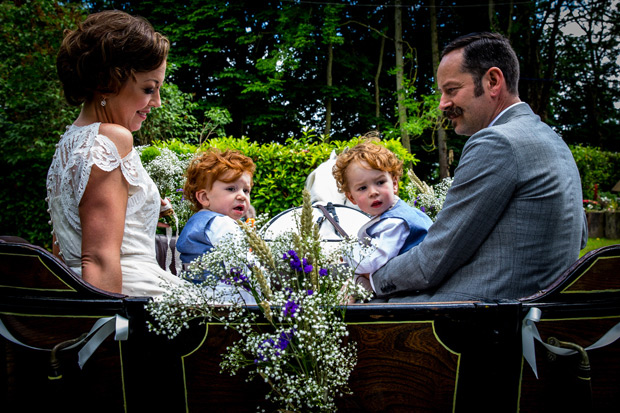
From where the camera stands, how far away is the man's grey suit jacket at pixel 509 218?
171 cm

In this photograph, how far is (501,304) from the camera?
1.44m

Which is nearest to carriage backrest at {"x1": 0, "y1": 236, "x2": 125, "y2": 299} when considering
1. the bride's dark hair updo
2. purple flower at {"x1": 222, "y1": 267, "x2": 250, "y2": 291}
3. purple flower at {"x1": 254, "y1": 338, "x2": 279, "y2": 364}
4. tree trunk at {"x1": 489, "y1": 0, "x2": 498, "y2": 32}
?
purple flower at {"x1": 222, "y1": 267, "x2": 250, "y2": 291}

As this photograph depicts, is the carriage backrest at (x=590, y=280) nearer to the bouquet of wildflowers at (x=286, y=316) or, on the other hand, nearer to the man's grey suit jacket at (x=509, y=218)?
the man's grey suit jacket at (x=509, y=218)

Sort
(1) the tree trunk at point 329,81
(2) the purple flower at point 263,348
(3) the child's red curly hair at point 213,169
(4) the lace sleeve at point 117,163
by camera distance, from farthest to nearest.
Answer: (1) the tree trunk at point 329,81 → (3) the child's red curly hair at point 213,169 → (4) the lace sleeve at point 117,163 → (2) the purple flower at point 263,348

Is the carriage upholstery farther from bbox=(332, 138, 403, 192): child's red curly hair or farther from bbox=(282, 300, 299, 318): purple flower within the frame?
bbox=(332, 138, 403, 192): child's red curly hair

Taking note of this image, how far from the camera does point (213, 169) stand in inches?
118

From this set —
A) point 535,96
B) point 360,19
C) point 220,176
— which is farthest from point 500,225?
point 360,19

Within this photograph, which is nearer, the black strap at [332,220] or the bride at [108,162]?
the bride at [108,162]

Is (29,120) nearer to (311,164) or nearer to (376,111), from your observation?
(311,164)

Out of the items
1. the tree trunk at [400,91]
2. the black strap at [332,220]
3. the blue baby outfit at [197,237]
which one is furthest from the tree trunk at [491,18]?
the blue baby outfit at [197,237]

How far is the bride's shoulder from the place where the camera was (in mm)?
1944

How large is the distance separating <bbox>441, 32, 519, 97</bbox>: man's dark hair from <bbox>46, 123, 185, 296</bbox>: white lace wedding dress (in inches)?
70.1

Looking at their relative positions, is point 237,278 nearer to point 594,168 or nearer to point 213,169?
point 213,169

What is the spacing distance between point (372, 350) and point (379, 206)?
5.04ft
